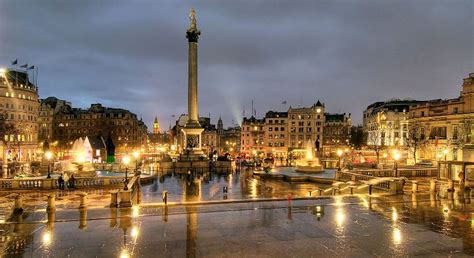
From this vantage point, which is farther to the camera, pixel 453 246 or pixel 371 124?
pixel 371 124

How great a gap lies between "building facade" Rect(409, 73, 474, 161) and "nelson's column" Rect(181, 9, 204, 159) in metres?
38.9

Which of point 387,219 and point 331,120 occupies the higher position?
point 331,120

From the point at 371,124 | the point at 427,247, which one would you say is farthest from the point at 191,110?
the point at 371,124

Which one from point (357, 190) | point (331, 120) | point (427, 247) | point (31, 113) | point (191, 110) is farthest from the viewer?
point (331, 120)

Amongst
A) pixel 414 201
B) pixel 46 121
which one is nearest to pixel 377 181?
pixel 414 201

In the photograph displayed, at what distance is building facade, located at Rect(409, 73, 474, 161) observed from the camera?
62781 mm

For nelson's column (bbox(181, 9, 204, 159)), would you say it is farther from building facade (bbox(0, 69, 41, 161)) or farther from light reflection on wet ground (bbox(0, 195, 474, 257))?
light reflection on wet ground (bbox(0, 195, 474, 257))

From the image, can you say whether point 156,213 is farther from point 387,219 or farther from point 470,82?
point 470,82

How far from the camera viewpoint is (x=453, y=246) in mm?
13141

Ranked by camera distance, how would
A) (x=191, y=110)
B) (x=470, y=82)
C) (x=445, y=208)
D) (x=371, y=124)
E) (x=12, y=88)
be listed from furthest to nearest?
(x=371, y=124) → (x=12, y=88) → (x=191, y=110) → (x=470, y=82) → (x=445, y=208)

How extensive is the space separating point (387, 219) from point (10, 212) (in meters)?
20.8

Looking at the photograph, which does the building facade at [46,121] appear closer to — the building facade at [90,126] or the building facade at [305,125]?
the building facade at [90,126]

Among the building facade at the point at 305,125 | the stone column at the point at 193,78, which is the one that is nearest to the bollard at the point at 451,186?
the stone column at the point at 193,78

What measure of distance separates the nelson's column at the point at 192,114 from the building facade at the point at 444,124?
3888 centimetres
